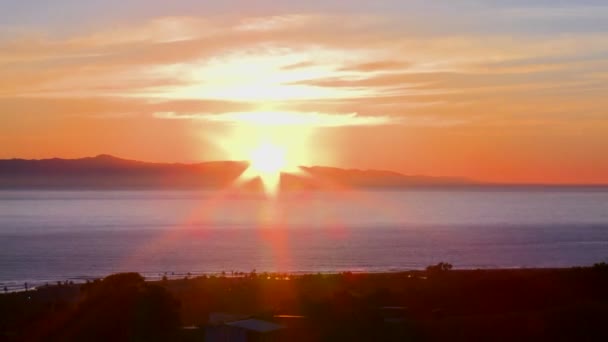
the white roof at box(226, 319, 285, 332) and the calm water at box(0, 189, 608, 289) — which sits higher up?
the calm water at box(0, 189, 608, 289)

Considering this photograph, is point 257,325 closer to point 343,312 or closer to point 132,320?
point 343,312

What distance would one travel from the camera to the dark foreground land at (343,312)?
19234 mm

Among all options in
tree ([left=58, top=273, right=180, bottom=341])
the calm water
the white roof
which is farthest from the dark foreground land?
the calm water

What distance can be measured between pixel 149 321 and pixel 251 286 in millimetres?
11848

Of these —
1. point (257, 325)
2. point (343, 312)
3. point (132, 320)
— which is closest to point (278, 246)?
point (343, 312)

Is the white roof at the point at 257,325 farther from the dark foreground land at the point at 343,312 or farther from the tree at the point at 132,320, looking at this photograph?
the tree at the point at 132,320

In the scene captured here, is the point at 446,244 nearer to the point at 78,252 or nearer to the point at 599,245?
the point at 599,245

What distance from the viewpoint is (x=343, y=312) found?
2083 cm

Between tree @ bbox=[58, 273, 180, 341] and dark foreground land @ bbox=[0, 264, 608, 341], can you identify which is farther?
tree @ bbox=[58, 273, 180, 341]

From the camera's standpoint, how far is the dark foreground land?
63.1 feet

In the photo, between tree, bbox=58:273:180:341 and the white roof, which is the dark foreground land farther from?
the white roof

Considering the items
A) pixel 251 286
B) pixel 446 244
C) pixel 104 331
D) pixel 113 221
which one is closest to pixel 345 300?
pixel 104 331

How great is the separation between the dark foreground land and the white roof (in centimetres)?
14

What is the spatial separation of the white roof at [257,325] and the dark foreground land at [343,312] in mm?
138
